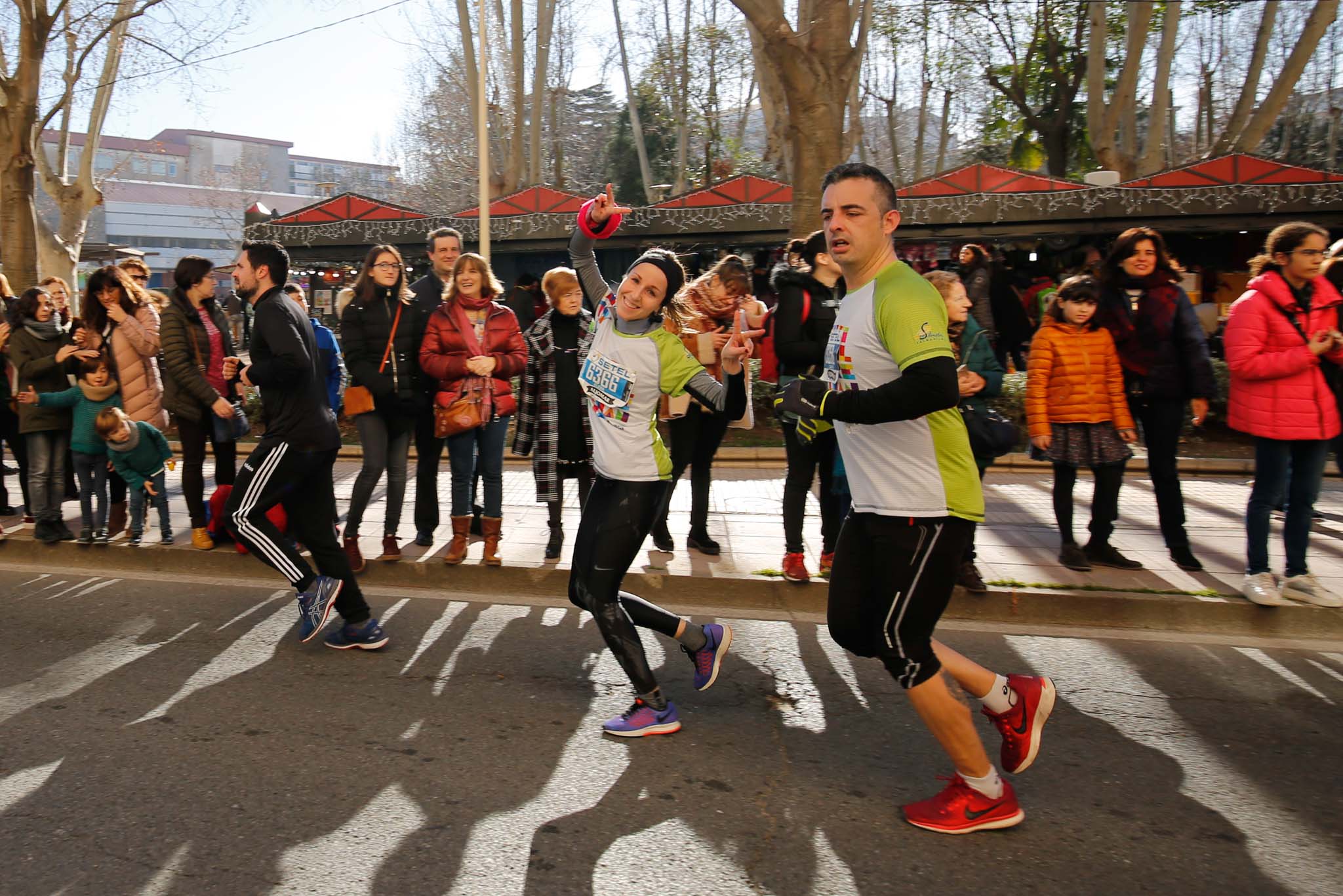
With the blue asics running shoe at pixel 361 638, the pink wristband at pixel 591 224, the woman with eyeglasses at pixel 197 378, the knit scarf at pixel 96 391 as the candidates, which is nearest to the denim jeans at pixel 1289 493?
the pink wristband at pixel 591 224

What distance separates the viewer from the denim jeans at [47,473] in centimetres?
708

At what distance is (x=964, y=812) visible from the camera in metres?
3.34

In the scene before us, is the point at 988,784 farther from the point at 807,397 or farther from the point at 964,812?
the point at 807,397

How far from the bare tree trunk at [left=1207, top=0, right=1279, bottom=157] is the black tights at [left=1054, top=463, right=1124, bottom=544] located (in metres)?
16.8

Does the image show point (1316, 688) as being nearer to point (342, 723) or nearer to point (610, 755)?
point (610, 755)

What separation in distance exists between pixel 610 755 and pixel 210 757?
A: 4.70 feet

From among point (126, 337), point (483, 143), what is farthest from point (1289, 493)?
point (483, 143)

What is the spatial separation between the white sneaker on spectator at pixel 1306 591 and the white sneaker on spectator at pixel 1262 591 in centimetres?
6

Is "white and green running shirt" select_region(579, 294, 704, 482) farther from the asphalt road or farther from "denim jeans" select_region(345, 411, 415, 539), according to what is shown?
"denim jeans" select_region(345, 411, 415, 539)

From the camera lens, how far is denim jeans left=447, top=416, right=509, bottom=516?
648 cm

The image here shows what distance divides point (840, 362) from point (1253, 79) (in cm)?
2113

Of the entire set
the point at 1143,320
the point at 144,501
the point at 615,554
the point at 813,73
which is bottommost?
the point at 144,501

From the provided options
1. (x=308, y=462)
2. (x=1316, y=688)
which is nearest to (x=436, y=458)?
(x=308, y=462)

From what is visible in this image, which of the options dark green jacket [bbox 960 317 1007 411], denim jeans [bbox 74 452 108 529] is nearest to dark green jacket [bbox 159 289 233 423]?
denim jeans [bbox 74 452 108 529]
